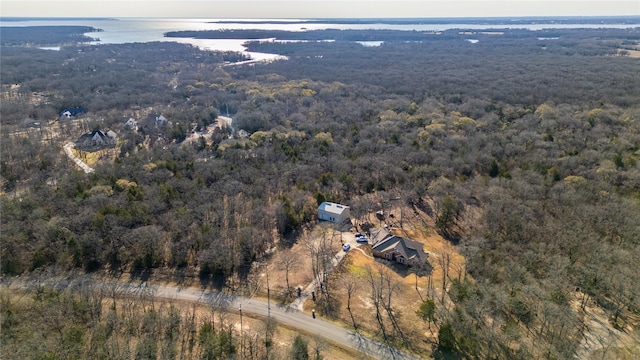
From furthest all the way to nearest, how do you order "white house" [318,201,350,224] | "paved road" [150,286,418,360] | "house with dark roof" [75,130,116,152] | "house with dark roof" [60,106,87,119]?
"house with dark roof" [60,106,87,119] < "house with dark roof" [75,130,116,152] < "white house" [318,201,350,224] < "paved road" [150,286,418,360]

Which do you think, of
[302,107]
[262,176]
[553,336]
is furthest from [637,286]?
[302,107]

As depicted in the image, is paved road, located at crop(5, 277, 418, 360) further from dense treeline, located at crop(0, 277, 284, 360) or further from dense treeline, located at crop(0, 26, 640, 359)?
dense treeline, located at crop(0, 26, 640, 359)

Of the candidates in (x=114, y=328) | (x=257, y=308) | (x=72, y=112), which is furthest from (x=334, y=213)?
(x=72, y=112)

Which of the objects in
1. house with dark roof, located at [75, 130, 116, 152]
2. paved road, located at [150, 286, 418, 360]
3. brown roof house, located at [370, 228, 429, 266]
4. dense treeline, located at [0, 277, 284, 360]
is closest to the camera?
dense treeline, located at [0, 277, 284, 360]

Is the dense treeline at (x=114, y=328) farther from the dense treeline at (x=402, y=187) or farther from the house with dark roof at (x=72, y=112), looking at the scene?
the house with dark roof at (x=72, y=112)

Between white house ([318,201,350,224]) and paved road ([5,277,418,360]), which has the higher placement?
white house ([318,201,350,224])

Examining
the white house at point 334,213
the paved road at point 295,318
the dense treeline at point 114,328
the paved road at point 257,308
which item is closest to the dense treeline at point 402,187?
the white house at point 334,213

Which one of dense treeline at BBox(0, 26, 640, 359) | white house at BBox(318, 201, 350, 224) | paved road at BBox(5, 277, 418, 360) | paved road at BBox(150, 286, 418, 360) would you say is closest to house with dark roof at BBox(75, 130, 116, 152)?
dense treeline at BBox(0, 26, 640, 359)
